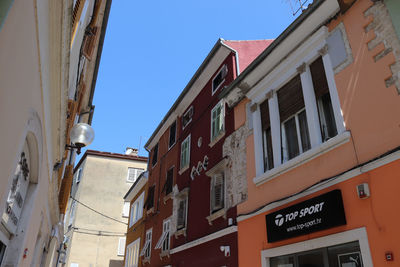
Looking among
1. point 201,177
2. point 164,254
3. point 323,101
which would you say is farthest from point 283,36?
point 164,254

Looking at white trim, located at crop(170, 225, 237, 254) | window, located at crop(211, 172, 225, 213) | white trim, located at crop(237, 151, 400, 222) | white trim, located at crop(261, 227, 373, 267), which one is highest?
window, located at crop(211, 172, 225, 213)

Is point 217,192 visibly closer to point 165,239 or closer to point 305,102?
point 305,102

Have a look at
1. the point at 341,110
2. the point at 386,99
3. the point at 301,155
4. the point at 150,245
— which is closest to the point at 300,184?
the point at 301,155

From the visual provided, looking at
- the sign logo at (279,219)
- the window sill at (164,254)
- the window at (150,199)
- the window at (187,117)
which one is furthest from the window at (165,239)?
the sign logo at (279,219)

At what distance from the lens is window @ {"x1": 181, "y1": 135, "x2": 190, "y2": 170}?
15521 mm

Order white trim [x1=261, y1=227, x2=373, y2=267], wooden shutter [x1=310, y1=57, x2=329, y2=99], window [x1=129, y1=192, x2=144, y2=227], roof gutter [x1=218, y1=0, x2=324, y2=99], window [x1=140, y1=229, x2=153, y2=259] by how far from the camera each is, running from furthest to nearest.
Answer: window [x1=129, y1=192, x2=144, y2=227], window [x1=140, y1=229, x2=153, y2=259], roof gutter [x1=218, y1=0, x2=324, y2=99], wooden shutter [x1=310, y1=57, x2=329, y2=99], white trim [x1=261, y1=227, x2=373, y2=267]

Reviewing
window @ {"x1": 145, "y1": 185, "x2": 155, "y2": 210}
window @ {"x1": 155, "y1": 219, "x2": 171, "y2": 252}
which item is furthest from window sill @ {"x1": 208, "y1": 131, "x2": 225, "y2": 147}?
window @ {"x1": 145, "y1": 185, "x2": 155, "y2": 210}

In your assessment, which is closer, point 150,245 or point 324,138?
point 324,138

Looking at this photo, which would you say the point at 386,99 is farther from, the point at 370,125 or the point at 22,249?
the point at 22,249

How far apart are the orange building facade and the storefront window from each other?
2 cm

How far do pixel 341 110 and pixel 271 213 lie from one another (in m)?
2.93

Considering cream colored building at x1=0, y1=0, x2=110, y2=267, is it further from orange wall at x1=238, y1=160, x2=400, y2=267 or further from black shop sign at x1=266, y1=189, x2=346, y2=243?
orange wall at x1=238, y1=160, x2=400, y2=267

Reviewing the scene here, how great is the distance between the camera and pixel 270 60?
31.6 feet

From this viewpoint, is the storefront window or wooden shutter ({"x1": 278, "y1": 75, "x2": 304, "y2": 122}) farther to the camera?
wooden shutter ({"x1": 278, "y1": 75, "x2": 304, "y2": 122})
